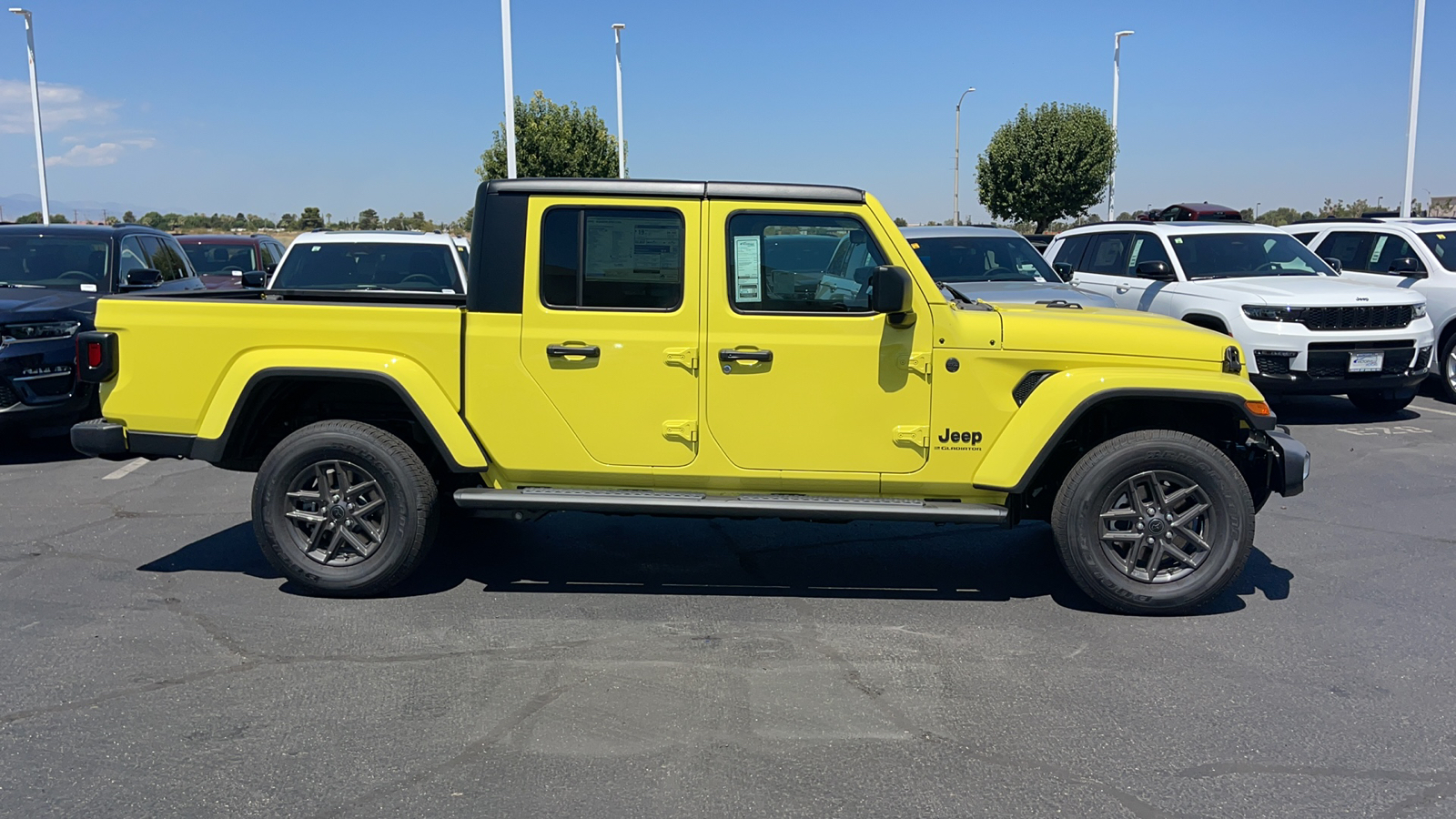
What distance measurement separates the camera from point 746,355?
5129mm

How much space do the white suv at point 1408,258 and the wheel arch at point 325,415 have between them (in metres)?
10.1

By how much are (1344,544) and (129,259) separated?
1026 centimetres

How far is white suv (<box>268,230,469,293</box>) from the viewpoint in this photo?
33.3 feet

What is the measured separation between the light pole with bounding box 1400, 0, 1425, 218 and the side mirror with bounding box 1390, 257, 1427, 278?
9.30 metres

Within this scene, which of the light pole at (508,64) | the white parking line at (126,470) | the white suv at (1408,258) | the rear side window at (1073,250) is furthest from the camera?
the light pole at (508,64)

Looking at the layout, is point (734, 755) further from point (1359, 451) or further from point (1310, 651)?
point (1359, 451)

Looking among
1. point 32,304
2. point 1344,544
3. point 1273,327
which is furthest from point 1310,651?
point 32,304

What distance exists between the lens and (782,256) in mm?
5219

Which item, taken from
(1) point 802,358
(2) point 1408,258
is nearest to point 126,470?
(1) point 802,358

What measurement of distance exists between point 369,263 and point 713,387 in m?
6.20

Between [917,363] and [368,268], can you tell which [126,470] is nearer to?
[368,268]

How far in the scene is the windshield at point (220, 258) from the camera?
17625 millimetres

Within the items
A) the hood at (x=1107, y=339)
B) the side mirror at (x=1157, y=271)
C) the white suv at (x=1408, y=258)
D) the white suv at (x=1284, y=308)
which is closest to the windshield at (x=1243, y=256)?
the white suv at (x=1284, y=308)

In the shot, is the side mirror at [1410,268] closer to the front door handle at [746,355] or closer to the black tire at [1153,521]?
the black tire at [1153,521]
